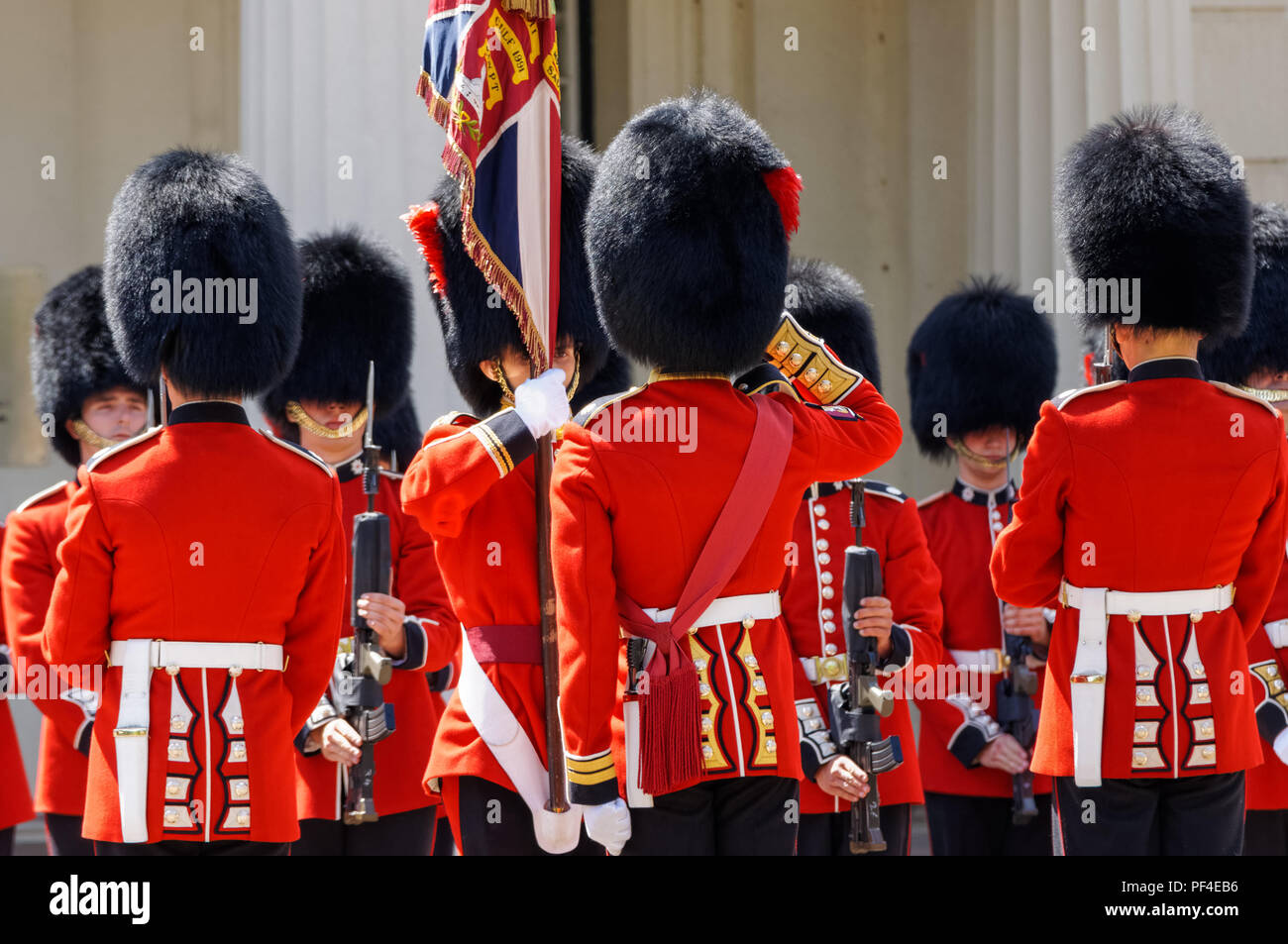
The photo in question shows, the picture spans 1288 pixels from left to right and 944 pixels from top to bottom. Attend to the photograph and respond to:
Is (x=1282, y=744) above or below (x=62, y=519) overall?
below

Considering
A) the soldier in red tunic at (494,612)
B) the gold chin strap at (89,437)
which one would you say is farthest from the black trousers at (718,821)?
the gold chin strap at (89,437)

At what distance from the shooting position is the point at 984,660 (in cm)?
479

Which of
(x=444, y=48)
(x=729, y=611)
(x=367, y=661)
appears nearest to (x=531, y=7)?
(x=444, y=48)

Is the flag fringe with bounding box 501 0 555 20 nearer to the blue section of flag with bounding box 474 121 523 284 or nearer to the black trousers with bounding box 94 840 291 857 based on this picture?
the blue section of flag with bounding box 474 121 523 284

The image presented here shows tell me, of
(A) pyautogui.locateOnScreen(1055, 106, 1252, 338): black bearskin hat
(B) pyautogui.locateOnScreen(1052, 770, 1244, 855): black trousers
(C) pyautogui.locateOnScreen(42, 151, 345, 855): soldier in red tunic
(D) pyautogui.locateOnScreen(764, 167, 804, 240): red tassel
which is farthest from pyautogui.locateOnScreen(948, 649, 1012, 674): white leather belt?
(C) pyautogui.locateOnScreen(42, 151, 345, 855): soldier in red tunic

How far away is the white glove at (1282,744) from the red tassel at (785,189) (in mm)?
1814

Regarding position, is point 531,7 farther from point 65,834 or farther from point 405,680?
point 65,834

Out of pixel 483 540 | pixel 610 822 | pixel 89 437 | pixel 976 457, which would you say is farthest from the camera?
pixel 976 457

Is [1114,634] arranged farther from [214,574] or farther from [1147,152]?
[214,574]

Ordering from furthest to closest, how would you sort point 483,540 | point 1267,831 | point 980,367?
point 980,367
point 1267,831
point 483,540

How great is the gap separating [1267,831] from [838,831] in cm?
112

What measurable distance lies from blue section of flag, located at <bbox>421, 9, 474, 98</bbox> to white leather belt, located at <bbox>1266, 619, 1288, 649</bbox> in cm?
243

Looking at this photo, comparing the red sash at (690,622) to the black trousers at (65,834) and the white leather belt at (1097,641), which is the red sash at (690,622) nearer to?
the white leather belt at (1097,641)

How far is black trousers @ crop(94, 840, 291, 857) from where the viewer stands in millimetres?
3391
